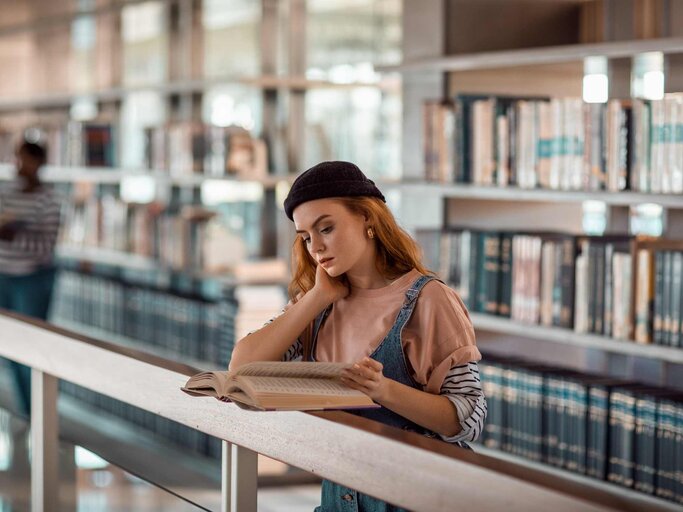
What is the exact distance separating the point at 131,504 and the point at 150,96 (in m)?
3.80

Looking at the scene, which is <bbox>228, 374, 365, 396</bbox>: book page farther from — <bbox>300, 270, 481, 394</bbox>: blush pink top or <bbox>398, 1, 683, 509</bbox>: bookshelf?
<bbox>398, 1, 683, 509</bbox>: bookshelf

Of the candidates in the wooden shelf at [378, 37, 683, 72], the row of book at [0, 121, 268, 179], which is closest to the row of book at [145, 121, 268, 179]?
the row of book at [0, 121, 268, 179]

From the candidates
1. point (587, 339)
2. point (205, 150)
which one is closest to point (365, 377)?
point (587, 339)

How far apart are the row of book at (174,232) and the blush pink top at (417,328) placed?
9.56ft

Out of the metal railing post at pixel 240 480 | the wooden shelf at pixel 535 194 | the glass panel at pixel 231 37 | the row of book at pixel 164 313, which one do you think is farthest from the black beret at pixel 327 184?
the glass panel at pixel 231 37

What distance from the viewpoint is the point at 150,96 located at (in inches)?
226

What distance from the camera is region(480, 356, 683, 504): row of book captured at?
3.00 metres

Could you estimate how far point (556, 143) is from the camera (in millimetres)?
3227

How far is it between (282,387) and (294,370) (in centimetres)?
8

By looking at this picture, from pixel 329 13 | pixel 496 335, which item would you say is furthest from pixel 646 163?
pixel 329 13

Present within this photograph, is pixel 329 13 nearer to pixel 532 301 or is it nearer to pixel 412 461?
pixel 532 301

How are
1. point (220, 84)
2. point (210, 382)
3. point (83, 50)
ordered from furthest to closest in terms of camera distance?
point (83, 50), point (220, 84), point (210, 382)

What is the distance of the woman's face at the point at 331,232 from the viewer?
5.83ft

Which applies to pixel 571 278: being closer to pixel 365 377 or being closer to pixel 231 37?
pixel 365 377
